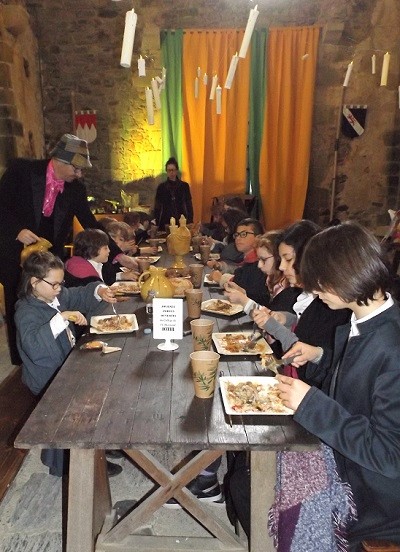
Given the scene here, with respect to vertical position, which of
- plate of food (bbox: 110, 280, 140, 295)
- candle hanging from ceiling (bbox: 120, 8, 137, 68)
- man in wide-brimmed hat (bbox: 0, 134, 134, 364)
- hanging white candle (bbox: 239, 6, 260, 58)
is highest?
hanging white candle (bbox: 239, 6, 260, 58)

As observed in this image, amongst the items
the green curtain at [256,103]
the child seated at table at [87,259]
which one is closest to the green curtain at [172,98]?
the green curtain at [256,103]

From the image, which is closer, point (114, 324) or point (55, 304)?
point (114, 324)

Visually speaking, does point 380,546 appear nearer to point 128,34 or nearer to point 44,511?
point 44,511

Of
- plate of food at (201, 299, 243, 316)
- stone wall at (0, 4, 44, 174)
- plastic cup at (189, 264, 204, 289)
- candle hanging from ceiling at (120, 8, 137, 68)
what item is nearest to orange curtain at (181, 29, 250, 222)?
stone wall at (0, 4, 44, 174)

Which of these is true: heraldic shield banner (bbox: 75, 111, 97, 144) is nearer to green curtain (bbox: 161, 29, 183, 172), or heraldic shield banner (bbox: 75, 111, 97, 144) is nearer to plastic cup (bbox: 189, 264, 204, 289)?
green curtain (bbox: 161, 29, 183, 172)

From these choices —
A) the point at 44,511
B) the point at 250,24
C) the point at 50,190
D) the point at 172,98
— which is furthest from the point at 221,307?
the point at 172,98

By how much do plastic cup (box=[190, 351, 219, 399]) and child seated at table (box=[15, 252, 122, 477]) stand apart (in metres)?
0.83

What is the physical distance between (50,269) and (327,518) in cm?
158

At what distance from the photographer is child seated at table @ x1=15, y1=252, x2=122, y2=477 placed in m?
2.13

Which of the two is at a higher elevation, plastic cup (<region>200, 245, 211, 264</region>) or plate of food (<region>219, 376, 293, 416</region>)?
plate of food (<region>219, 376, 293, 416</region>)

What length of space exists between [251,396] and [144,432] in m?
0.39

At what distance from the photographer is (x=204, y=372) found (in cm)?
155

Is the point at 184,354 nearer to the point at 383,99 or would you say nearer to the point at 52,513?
the point at 52,513

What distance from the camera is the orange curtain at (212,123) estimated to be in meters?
7.05
